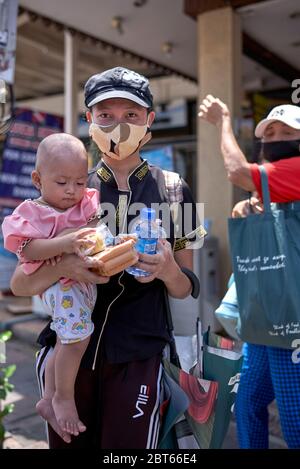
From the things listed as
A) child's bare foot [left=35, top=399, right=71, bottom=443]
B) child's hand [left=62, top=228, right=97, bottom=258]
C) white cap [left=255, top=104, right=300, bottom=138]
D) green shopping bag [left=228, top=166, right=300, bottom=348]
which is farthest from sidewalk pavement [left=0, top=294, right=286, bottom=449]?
child's hand [left=62, top=228, right=97, bottom=258]

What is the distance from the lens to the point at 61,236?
1.37m

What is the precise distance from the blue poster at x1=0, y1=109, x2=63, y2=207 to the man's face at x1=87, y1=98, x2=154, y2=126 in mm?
4735

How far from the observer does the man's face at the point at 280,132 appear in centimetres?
204

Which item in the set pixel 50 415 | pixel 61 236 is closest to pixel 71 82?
pixel 61 236

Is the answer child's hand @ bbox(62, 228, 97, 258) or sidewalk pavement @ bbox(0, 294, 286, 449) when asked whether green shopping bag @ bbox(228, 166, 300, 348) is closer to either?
child's hand @ bbox(62, 228, 97, 258)

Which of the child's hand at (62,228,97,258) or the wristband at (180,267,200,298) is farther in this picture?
the wristband at (180,267,200,298)

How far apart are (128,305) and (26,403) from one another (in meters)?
2.71

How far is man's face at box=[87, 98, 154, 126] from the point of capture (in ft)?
4.90

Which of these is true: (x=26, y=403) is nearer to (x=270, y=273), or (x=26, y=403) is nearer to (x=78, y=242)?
(x=270, y=273)

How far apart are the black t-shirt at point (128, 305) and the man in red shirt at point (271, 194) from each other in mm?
608

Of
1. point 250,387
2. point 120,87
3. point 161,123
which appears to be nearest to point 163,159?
point 161,123

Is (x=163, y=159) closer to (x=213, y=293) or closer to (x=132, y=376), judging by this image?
(x=213, y=293)

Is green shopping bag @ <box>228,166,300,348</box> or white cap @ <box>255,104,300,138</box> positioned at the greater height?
white cap @ <box>255,104,300,138</box>
